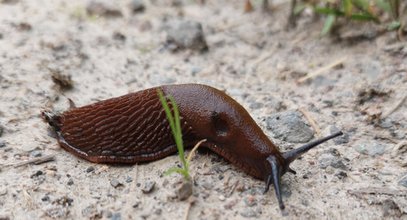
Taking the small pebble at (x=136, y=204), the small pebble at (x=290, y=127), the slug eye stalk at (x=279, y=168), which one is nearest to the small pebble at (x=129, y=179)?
the small pebble at (x=136, y=204)

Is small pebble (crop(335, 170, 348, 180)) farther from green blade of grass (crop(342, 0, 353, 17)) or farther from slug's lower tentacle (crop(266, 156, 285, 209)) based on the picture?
green blade of grass (crop(342, 0, 353, 17))

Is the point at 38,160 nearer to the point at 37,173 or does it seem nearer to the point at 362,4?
the point at 37,173

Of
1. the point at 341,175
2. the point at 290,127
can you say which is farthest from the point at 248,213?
the point at 290,127

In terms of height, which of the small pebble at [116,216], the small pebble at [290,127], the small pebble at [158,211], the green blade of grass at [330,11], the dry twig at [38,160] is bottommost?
the dry twig at [38,160]

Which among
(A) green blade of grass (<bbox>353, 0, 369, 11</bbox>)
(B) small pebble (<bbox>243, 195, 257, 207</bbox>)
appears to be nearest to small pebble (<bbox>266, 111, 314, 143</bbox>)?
(B) small pebble (<bbox>243, 195, 257, 207</bbox>)

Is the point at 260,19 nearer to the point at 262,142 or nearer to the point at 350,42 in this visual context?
the point at 350,42

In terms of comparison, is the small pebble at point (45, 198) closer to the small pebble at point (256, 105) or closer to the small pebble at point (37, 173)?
the small pebble at point (37, 173)

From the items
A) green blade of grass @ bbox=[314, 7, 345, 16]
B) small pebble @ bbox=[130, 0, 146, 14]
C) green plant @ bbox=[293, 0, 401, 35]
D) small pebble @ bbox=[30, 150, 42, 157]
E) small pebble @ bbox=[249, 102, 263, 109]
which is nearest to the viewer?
small pebble @ bbox=[30, 150, 42, 157]
